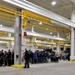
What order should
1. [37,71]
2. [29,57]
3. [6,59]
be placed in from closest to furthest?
[37,71]
[29,57]
[6,59]

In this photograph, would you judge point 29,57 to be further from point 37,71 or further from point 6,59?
point 6,59

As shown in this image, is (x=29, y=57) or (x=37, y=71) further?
(x=29, y=57)

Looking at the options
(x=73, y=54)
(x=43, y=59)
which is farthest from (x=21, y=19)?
(x=73, y=54)

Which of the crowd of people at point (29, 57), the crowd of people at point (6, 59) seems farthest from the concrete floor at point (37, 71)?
the crowd of people at point (6, 59)

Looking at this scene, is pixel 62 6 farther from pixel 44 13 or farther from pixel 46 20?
pixel 44 13

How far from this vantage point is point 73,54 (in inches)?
755

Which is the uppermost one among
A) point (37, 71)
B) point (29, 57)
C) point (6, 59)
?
point (29, 57)

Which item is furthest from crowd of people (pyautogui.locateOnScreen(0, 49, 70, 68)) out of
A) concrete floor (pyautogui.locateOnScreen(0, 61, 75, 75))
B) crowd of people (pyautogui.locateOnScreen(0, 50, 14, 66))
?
concrete floor (pyautogui.locateOnScreen(0, 61, 75, 75))

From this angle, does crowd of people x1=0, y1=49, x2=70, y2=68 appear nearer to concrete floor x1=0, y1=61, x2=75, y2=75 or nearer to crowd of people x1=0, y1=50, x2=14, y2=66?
crowd of people x1=0, y1=50, x2=14, y2=66

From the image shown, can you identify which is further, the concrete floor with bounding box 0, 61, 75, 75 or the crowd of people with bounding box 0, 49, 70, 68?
the crowd of people with bounding box 0, 49, 70, 68

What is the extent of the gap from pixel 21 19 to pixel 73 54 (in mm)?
9267

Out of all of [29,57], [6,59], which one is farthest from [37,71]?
[6,59]

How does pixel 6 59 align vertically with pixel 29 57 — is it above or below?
below

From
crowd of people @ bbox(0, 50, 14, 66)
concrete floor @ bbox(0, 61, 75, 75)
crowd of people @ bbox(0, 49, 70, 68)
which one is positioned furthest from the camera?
crowd of people @ bbox(0, 50, 14, 66)
